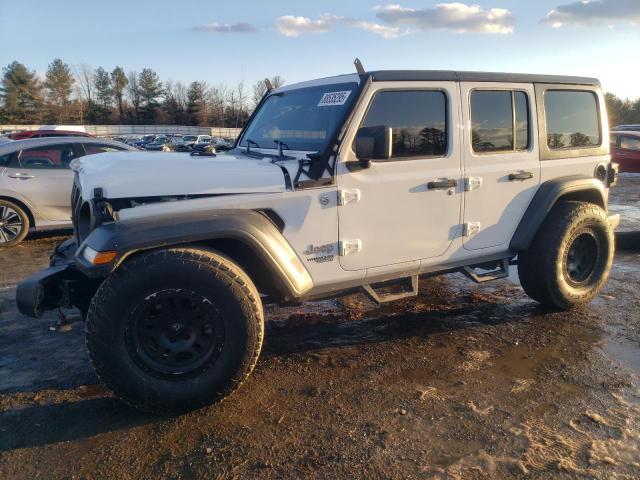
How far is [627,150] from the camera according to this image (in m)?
15.6

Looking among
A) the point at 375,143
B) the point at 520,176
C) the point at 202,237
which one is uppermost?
the point at 375,143

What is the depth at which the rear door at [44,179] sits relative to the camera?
25.2ft

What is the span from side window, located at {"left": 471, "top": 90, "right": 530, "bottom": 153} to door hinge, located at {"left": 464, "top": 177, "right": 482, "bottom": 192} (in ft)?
0.77

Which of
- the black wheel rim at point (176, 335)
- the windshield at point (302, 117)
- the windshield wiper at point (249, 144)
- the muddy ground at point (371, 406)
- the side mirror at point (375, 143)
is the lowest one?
the muddy ground at point (371, 406)

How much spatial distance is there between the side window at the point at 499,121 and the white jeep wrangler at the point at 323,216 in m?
0.01

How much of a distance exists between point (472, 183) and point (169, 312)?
2.50m

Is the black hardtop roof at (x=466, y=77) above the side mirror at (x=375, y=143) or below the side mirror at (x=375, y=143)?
above

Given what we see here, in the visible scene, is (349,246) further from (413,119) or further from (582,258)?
Result: (582,258)

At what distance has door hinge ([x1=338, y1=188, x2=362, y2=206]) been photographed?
3.55 metres

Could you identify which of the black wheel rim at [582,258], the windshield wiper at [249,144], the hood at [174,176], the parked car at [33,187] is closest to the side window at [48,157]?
the parked car at [33,187]

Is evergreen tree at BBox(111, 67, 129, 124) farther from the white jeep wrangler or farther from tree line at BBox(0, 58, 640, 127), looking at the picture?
the white jeep wrangler

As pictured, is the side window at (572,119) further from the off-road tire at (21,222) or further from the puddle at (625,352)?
the off-road tire at (21,222)

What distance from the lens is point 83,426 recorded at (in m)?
3.03

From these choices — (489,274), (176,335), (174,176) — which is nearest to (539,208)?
(489,274)
